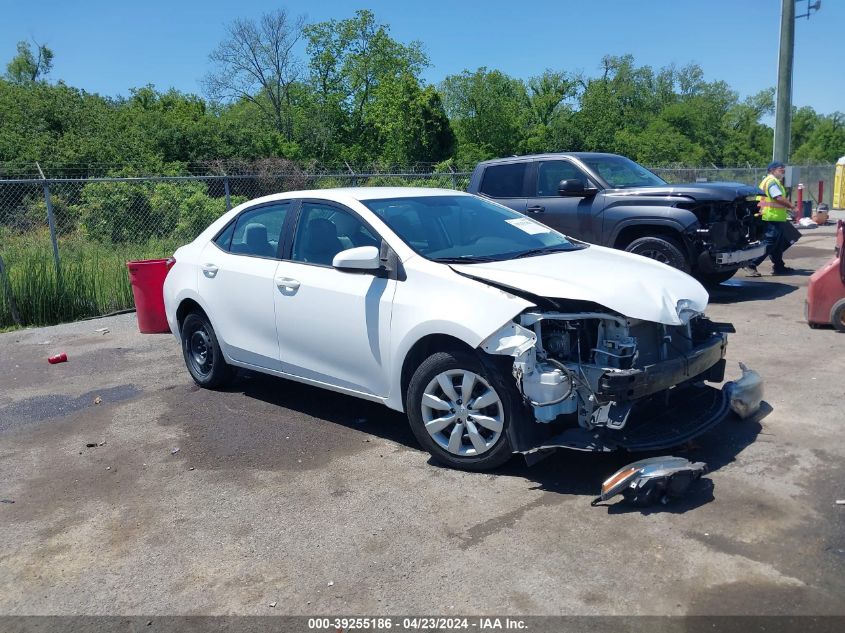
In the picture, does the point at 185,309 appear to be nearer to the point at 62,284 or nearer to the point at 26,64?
the point at 62,284

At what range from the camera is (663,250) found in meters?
9.65

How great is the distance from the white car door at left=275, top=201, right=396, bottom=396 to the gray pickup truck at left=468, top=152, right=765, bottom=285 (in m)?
4.90

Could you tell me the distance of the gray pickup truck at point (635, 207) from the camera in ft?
31.2

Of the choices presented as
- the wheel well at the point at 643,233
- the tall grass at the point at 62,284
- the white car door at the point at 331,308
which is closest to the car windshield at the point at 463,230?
the white car door at the point at 331,308

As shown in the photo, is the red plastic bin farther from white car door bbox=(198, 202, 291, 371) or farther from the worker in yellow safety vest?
the worker in yellow safety vest

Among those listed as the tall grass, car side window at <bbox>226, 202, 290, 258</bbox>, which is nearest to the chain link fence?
the tall grass

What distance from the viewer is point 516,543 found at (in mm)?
3840

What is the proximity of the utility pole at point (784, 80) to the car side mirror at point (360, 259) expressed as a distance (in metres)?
15.6

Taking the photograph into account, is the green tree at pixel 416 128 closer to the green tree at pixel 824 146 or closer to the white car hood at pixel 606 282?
the white car hood at pixel 606 282

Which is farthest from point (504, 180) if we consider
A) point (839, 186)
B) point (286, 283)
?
point (839, 186)

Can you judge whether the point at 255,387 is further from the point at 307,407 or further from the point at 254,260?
the point at 254,260

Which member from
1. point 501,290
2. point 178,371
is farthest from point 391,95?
point 501,290

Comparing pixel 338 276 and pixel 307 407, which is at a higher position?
pixel 338 276

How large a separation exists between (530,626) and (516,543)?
70 centimetres
